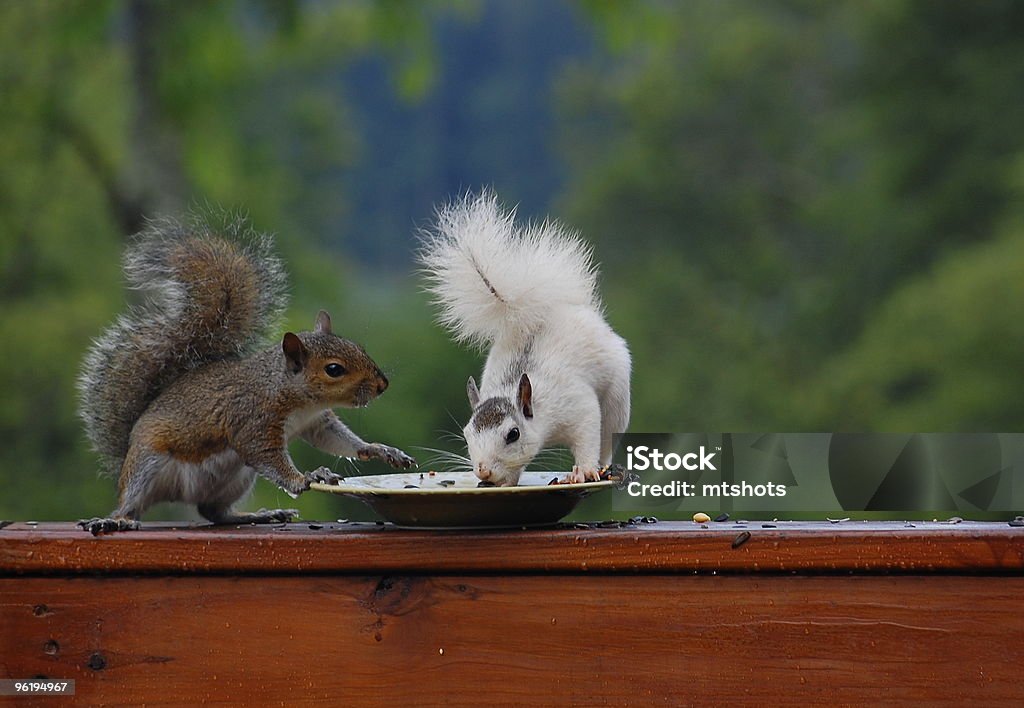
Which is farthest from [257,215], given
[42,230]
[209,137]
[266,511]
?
[266,511]

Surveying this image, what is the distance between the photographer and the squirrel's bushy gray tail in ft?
5.28

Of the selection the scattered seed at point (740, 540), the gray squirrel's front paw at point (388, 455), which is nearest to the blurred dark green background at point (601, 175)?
the gray squirrel's front paw at point (388, 455)

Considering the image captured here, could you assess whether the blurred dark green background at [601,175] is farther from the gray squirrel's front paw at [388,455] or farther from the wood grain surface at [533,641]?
the wood grain surface at [533,641]

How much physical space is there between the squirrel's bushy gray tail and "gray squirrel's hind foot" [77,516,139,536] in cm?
14

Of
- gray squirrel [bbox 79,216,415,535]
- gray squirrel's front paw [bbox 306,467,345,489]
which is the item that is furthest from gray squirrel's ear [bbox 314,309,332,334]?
gray squirrel's front paw [bbox 306,467,345,489]

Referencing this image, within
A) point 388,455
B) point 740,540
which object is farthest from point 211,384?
point 740,540

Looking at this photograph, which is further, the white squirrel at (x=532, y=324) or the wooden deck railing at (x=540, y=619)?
the white squirrel at (x=532, y=324)

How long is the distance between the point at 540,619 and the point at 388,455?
0.97 feet

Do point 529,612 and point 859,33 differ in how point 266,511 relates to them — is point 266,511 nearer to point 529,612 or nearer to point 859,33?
point 529,612

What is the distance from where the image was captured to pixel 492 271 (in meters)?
1.53

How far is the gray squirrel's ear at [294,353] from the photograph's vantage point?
1502mm

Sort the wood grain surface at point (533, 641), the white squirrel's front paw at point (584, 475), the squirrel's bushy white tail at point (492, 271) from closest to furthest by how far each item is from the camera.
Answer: the wood grain surface at point (533, 641) < the white squirrel's front paw at point (584, 475) < the squirrel's bushy white tail at point (492, 271)

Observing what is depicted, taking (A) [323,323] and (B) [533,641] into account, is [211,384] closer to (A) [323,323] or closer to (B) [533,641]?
(A) [323,323]

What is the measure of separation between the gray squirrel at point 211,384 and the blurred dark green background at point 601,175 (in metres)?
2.13
